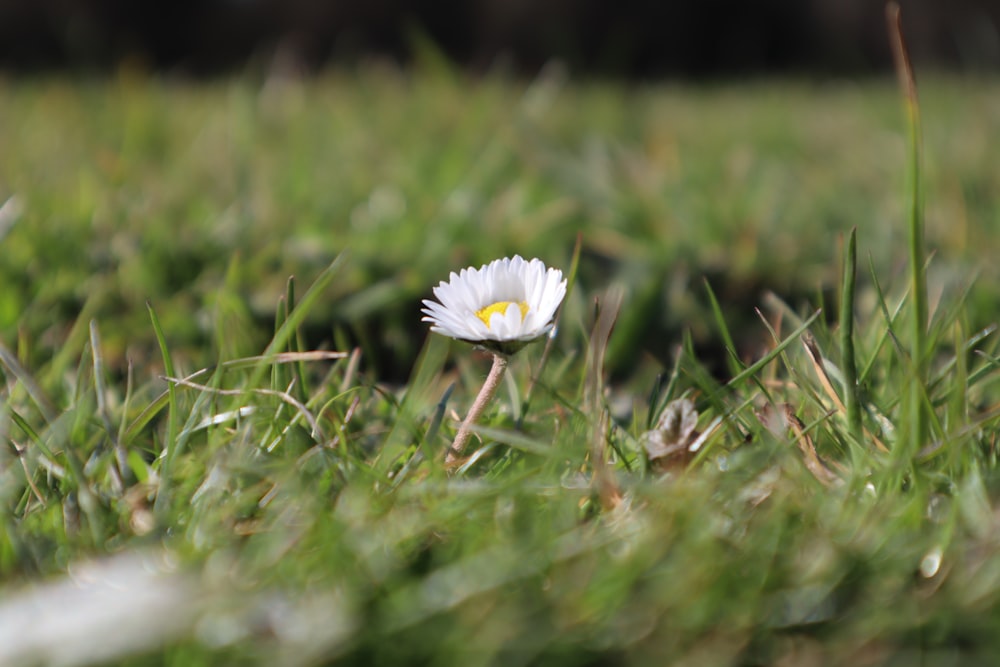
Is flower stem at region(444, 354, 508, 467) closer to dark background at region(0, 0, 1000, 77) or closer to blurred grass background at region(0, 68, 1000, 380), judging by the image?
blurred grass background at region(0, 68, 1000, 380)

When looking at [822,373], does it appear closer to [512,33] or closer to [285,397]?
[285,397]

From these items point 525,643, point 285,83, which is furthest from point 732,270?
point 285,83

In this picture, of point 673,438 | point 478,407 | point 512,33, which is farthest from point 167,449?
point 512,33

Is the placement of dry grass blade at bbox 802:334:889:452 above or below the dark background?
above

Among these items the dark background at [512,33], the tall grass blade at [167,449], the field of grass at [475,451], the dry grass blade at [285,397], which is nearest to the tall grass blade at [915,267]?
the field of grass at [475,451]

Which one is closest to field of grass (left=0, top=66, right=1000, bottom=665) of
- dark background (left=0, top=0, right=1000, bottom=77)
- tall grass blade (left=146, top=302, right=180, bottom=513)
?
tall grass blade (left=146, top=302, right=180, bottom=513)

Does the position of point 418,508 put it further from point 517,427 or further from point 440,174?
point 440,174
